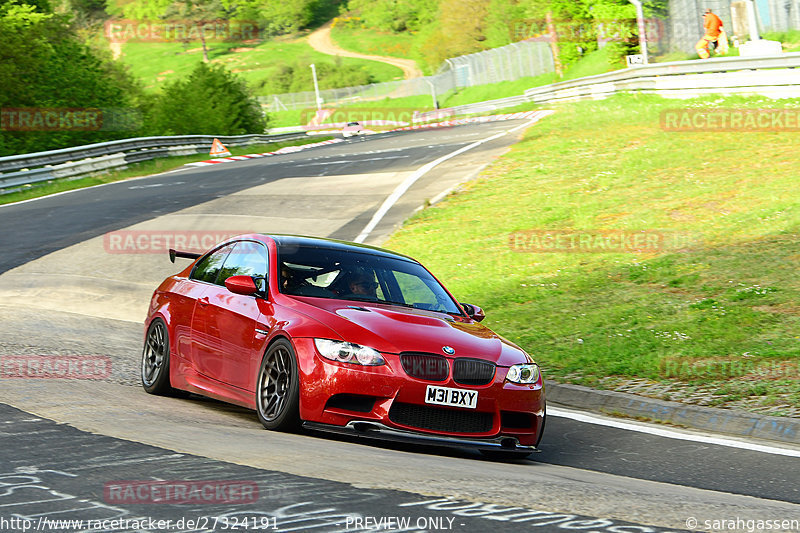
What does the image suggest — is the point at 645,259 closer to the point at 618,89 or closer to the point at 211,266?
the point at 211,266

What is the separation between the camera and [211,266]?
346 inches

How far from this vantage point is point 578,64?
6594 centimetres

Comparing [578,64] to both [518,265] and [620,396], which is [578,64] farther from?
Answer: [620,396]

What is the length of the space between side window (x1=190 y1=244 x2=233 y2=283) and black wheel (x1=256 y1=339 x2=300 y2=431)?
1.62 metres

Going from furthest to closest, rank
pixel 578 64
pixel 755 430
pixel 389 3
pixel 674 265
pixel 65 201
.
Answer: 1. pixel 389 3
2. pixel 578 64
3. pixel 65 201
4. pixel 674 265
5. pixel 755 430

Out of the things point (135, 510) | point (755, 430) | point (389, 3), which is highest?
point (389, 3)

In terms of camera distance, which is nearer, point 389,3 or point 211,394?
point 211,394

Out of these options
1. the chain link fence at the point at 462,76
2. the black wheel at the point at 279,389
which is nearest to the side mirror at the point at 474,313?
the black wheel at the point at 279,389

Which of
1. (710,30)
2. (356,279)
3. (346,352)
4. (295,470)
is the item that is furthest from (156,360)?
(710,30)

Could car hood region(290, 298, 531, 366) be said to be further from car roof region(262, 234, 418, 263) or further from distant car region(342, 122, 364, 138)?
distant car region(342, 122, 364, 138)

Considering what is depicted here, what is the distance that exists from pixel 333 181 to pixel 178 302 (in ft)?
57.6

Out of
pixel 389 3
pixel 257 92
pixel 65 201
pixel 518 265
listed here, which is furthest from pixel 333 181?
pixel 389 3

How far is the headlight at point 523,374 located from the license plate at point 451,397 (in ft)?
1.26

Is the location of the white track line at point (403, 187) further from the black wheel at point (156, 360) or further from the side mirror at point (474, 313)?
the side mirror at point (474, 313)
